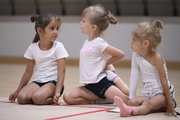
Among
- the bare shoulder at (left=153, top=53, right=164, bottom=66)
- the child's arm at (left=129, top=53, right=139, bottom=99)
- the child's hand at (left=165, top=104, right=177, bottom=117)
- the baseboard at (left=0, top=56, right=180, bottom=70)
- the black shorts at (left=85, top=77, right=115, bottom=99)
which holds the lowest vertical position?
the baseboard at (left=0, top=56, right=180, bottom=70)

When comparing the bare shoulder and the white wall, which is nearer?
the bare shoulder

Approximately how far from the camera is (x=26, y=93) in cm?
362

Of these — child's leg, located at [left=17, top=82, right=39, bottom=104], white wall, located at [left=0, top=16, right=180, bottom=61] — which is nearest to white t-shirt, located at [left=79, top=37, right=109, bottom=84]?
child's leg, located at [left=17, top=82, right=39, bottom=104]

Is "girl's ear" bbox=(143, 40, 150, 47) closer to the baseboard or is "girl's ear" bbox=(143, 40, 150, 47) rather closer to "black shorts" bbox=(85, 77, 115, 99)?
"black shorts" bbox=(85, 77, 115, 99)

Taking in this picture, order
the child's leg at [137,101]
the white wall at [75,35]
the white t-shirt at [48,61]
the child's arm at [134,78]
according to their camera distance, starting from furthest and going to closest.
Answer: the white wall at [75,35], the white t-shirt at [48,61], the child's arm at [134,78], the child's leg at [137,101]

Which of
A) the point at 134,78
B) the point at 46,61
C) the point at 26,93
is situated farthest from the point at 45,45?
the point at 134,78

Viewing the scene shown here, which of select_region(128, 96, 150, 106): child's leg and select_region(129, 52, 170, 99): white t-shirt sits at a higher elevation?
select_region(129, 52, 170, 99): white t-shirt

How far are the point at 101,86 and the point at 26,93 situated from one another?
657mm

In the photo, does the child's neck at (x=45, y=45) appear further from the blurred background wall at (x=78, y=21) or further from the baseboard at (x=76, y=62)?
the baseboard at (x=76, y=62)

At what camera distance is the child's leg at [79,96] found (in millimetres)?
3660

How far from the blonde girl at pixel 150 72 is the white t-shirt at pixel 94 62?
1.28 ft

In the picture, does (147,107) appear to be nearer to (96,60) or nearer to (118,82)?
(118,82)

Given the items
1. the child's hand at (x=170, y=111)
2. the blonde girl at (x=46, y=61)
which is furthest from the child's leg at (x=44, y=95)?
the child's hand at (x=170, y=111)

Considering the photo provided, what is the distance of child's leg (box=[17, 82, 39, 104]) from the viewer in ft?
11.8
